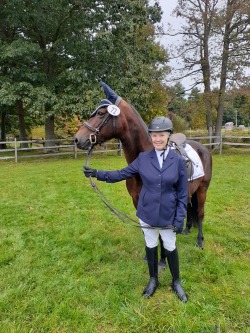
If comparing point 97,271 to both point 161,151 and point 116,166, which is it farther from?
point 116,166

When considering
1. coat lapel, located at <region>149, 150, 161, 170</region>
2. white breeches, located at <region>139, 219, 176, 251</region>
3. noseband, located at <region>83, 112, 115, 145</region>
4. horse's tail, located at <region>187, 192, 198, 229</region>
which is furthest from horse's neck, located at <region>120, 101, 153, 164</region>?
horse's tail, located at <region>187, 192, 198, 229</region>

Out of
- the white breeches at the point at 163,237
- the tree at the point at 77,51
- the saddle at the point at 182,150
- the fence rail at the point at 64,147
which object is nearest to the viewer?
the white breeches at the point at 163,237

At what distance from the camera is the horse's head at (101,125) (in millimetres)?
2498

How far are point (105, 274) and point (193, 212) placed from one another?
1.67m

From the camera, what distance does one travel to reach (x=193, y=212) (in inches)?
156

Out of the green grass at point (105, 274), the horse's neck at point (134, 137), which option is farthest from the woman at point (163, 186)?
the green grass at point (105, 274)

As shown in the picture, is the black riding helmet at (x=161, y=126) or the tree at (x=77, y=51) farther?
the tree at (x=77, y=51)

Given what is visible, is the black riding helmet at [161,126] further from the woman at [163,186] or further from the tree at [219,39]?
the tree at [219,39]

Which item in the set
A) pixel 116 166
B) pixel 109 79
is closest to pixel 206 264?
pixel 116 166

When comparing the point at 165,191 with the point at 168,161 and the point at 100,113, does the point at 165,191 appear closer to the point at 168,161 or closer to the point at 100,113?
the point at 168,161

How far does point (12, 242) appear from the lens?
3.74 meters

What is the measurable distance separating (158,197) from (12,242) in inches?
98.9

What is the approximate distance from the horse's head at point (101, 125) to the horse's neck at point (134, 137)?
0.12 meters

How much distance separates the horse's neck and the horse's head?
0.40 feet
